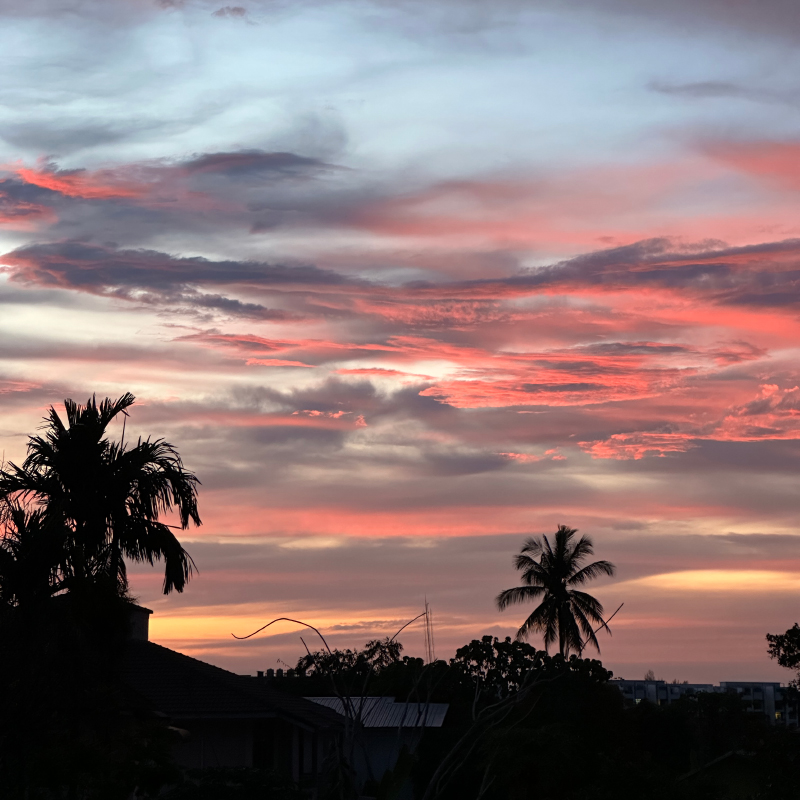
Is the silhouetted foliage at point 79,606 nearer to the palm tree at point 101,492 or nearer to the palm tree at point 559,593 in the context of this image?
the palm tree at point 101,492

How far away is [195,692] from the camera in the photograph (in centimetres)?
3028

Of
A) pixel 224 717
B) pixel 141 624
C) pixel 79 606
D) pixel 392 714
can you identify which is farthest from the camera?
pixel 392 714

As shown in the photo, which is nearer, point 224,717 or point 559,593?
point 224,717

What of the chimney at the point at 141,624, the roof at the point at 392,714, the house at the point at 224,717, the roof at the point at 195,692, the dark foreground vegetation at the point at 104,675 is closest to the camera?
the dark foreground vegetation at the point at 104,675

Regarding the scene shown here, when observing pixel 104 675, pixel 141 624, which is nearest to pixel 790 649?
pixel 104 675

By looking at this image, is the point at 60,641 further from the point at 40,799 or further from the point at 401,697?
the point at 401,697

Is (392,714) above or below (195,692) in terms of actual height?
below

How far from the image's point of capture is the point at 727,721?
73.1 m

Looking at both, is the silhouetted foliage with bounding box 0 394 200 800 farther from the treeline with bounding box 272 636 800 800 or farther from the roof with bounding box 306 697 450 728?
the roof with bounding box 306 697 450 728

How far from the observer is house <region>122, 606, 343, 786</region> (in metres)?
29.1

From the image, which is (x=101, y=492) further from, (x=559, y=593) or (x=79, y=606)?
(x=559, y=593)

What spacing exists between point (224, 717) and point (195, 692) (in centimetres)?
138

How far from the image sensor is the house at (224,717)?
29094mm

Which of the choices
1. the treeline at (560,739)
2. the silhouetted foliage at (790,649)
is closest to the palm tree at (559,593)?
the treeline at (560,739)
